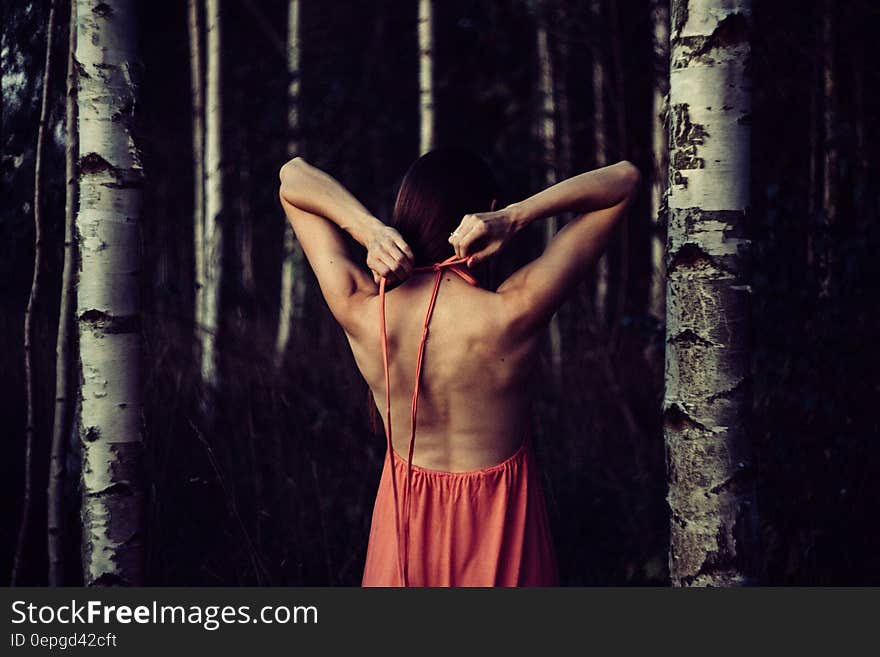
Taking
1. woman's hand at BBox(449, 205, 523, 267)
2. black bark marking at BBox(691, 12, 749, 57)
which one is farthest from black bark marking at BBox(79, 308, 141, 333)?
black bark marking at BBox(691, 12, 749, 57)

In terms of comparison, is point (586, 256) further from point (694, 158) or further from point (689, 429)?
point (689, 429)

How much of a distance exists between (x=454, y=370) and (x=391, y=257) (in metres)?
0.32

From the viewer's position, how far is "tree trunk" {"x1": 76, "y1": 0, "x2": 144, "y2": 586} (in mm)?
2562

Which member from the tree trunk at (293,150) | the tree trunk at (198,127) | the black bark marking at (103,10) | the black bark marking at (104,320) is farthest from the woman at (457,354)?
the tree trunk at (293,150)

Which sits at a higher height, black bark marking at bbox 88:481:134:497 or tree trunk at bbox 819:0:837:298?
tree trunk at bbox 819:0:837:298

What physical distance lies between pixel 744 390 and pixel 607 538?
2.07 metres

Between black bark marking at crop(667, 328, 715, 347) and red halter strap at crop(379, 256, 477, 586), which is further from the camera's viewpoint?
black bark marking at crop(667, 328, 715, 347)

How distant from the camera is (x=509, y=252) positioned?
28.4ft

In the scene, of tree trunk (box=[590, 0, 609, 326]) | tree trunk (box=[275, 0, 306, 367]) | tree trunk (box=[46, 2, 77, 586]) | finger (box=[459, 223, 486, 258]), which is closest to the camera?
finger (box=[459, 223, 486, 258])

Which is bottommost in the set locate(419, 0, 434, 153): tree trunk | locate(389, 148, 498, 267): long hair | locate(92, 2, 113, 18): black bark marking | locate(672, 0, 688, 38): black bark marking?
locate(389, 148, 498, 267): long hair

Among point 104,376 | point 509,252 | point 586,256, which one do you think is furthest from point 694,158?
point 509,252

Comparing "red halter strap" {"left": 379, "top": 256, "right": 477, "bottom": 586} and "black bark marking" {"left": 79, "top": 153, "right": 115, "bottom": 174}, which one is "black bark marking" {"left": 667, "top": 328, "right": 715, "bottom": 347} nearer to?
"red halter strap" {"left": 379, "top": 256, "right": 477, "bottom": 586}

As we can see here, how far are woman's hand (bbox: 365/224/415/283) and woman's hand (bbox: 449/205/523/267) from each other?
11cm

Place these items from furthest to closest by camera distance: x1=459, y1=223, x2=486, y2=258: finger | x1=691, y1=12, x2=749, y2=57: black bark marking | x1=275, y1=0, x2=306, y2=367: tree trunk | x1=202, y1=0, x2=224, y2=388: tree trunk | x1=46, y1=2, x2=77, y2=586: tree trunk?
x1=275, y1=0, x2=306, y2=367: tree trunk, x1=202, y1=0, x2=224, y2=388: tree trunk, x1=46, y1=2, x2=77, y2=586: tree trunk, x1=691, y1=12, x2=749, y2=57: black bark marking, x1=459, y1=223, x2=486, y2=258: finger
